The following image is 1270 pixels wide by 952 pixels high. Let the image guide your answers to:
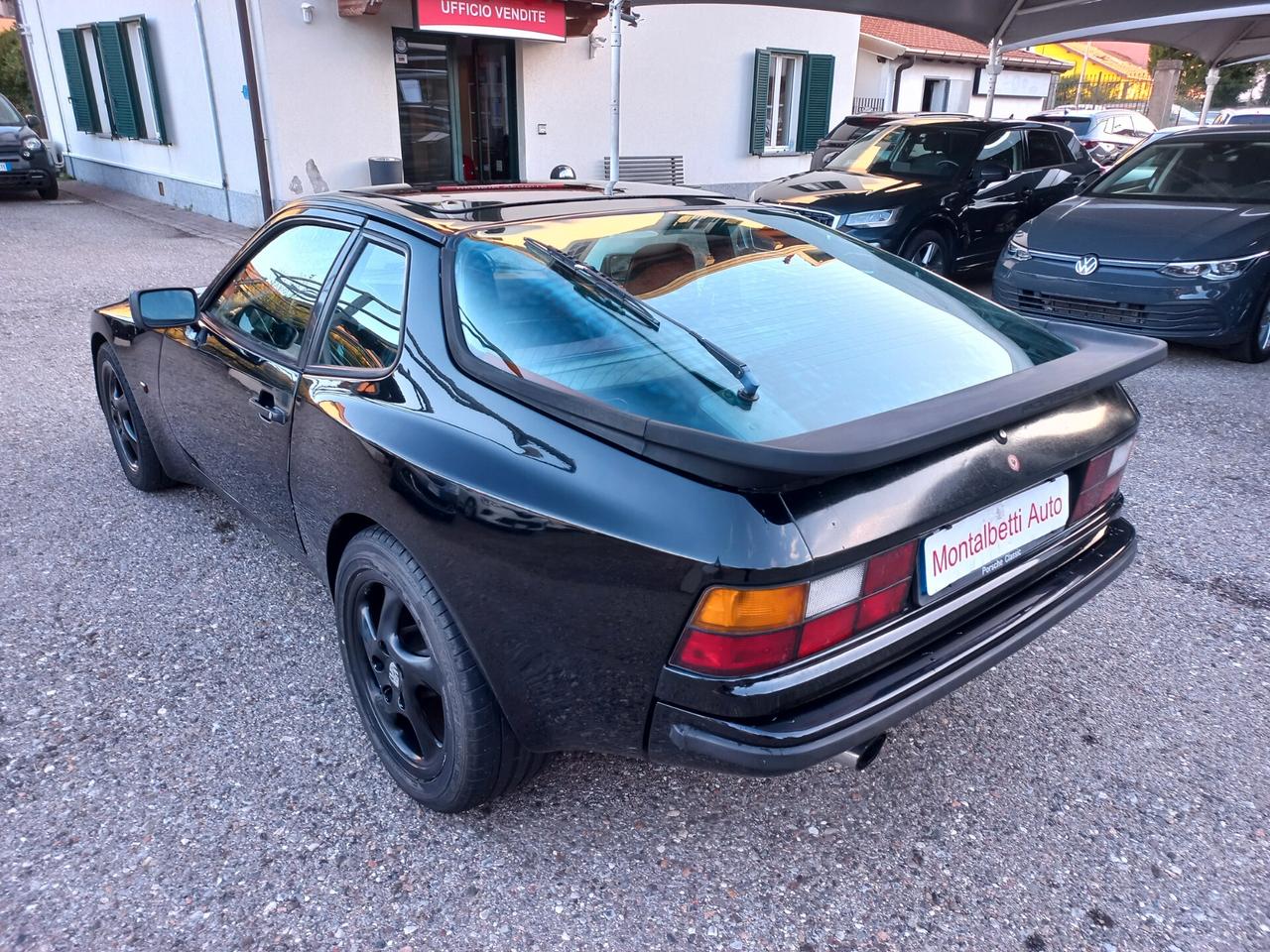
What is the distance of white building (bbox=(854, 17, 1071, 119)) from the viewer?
67.6 feet

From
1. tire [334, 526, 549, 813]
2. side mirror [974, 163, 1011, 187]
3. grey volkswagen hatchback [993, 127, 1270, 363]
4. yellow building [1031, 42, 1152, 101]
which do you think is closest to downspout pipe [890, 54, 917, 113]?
yellow building [1031, 42, 1152, 101]

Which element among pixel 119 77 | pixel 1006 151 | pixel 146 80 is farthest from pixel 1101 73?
pixel 119 77

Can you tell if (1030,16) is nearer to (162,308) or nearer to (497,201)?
(497,201)

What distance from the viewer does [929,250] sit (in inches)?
315

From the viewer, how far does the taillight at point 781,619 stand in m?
1.63

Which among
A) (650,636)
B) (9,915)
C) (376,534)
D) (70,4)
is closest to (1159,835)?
(650,636)

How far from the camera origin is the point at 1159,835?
7.17 ft

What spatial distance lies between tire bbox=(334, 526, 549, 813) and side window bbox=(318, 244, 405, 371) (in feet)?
1.52

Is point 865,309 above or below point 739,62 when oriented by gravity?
below

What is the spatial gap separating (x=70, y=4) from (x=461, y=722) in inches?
654

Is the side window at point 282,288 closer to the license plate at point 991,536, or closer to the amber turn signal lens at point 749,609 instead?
the amber turn signal lens at point 749,609

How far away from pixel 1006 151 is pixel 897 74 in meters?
14.2

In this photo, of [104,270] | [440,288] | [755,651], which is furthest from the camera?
[104,270]

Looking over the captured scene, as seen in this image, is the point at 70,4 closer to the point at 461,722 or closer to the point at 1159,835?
the point at 461,722
